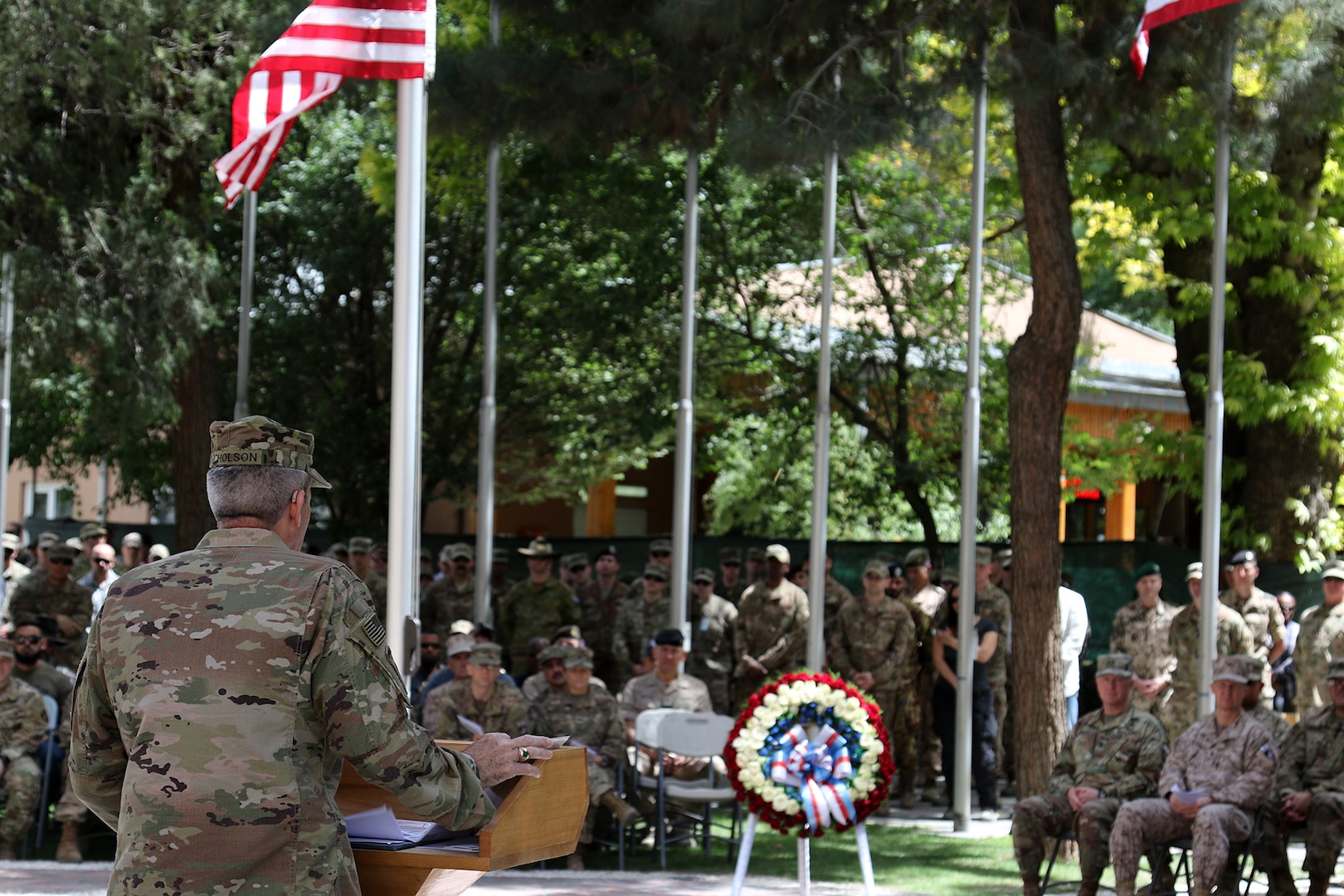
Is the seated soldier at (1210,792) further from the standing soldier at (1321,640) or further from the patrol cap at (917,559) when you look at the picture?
the patrol cap at (917,559)

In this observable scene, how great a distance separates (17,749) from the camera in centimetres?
964

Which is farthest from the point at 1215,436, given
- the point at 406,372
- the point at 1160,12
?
the point at 406,372

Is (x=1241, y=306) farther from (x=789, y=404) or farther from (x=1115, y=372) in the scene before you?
(x=1115, y=372)

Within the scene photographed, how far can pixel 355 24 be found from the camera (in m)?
7.67

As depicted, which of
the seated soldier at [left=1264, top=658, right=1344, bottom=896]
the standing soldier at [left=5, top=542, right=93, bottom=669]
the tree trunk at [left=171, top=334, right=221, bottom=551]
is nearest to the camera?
the seated soldier at [left=1264, top=658, right=1344, bottom=896]

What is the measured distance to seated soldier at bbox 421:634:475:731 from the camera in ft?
33.3

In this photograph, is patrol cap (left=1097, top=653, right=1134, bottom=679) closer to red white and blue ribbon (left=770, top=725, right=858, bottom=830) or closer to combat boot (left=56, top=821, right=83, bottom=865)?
red white and blue ribbon (left=770, top=725, right=858, bottom=830)

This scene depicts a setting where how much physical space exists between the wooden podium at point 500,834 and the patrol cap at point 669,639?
7465mm

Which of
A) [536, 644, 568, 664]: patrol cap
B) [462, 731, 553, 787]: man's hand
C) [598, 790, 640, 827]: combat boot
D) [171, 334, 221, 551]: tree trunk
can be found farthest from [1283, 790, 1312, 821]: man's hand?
[171, 334, 221, 551]: tree trunk

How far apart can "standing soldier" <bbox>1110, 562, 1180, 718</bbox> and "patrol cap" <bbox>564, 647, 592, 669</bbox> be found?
4.47 meters

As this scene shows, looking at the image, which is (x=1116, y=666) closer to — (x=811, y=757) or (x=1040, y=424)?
(x=1040, y=424)

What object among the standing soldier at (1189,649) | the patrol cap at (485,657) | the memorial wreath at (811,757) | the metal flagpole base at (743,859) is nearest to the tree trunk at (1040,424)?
the standing soldier at (1189,649)

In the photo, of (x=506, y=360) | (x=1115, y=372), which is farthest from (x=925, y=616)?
(x=1115, y=372)

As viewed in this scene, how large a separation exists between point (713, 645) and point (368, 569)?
3.38 metres
